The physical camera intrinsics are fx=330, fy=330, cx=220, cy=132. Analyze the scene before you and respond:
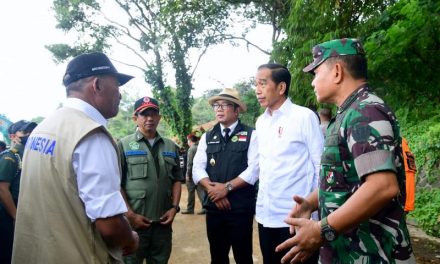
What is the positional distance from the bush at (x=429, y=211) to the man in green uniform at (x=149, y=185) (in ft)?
11.7

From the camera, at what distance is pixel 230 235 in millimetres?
3365

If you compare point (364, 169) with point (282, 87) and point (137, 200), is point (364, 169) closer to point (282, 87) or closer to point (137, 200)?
point (282, 87)

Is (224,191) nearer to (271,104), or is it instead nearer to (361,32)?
(271,104)

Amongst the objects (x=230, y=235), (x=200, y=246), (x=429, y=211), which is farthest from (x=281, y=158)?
(x=200, y=246)

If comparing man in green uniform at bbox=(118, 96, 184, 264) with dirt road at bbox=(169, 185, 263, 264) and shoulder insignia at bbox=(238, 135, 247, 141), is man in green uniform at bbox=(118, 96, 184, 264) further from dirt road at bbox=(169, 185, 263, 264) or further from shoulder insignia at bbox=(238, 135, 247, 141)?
dirt road at bbox=(169, 185, 263, 264)

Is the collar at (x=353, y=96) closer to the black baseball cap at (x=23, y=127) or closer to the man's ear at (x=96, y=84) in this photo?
the man's ear at (x=96, y=84)

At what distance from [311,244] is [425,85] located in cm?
388

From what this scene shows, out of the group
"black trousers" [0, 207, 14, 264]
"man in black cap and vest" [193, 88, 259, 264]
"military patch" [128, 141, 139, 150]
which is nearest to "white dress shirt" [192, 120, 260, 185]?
"man in black cap and vest" [193, 88, 259, 264]

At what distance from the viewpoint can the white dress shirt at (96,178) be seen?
159 centimetres

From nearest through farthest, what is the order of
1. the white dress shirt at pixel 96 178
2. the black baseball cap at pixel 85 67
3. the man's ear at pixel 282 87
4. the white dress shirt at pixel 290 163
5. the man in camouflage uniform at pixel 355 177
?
1. the man in camouflage uniform at pixel 355 177
2. the white dress shirt at pixel 96 178
3. the black baseball cap at pixel 85 67
4. the white dress shirt at pixel 290 163
5. the man's ear at pixel 282 87

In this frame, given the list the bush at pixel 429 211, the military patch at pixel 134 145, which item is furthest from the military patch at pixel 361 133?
the bush at pixel 429 211

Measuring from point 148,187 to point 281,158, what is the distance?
4.34ft

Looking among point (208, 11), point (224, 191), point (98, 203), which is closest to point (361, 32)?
point (224, 191)

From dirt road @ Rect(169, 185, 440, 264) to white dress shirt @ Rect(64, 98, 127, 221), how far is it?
3469 millimetres
